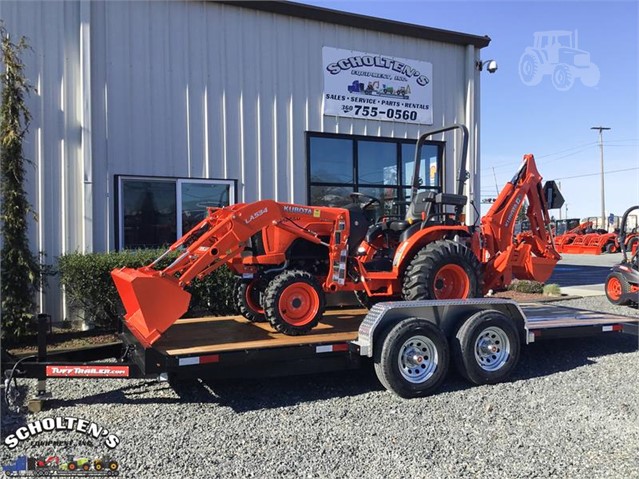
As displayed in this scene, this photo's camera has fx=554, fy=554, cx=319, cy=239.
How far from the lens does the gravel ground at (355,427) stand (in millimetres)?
3803

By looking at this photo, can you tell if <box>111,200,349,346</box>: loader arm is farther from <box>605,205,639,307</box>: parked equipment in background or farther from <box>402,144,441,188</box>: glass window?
<box>605,205,639,307</box>: parked equipment in background

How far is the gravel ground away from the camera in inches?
150

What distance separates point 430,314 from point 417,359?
0.51 m

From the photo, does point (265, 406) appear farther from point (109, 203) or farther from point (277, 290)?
point (109, 203)

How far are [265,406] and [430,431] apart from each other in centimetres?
152

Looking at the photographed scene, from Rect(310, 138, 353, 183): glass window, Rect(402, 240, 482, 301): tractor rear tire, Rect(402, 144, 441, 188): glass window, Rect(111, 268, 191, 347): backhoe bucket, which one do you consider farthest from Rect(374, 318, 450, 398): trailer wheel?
Rect(402, 144, 441, 188): glass window

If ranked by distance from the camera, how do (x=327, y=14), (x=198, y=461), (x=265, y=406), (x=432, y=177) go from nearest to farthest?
(x=198, y=461) < (x=265, y=406) < (x=327, y=14) < (x=432, y=177)

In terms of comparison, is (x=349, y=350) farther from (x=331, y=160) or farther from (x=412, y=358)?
(x=331, y=160)

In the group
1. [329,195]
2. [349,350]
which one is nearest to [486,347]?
[349,350]

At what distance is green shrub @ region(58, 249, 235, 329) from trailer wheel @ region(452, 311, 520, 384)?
3779 millimetres

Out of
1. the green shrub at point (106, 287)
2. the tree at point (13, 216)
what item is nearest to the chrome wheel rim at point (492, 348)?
the green shrub at point (106, 287)

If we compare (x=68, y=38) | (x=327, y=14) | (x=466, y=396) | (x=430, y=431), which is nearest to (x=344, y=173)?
(x=327, y=14)

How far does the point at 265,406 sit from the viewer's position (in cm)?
506

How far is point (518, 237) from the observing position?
7.14 meters
